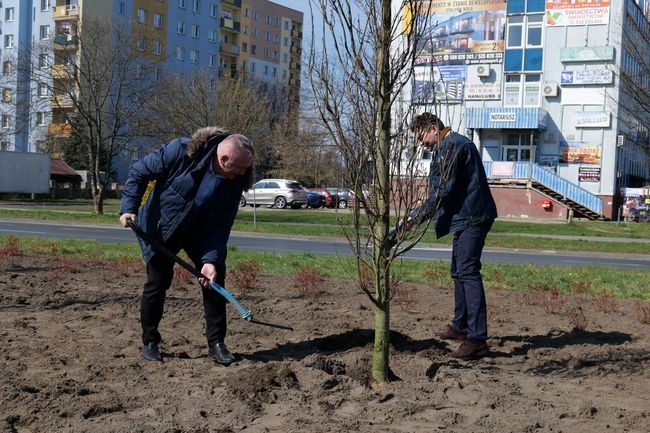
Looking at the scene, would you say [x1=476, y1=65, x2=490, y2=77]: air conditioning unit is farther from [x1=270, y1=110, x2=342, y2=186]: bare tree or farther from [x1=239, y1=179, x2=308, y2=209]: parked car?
[x1=239, y1=179, x2=308, y2=209]: parked car

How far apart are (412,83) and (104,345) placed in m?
2.91

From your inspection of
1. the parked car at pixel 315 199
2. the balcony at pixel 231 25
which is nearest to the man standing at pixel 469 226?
the parked car at pixel 315 199

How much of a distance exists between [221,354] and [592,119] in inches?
1826

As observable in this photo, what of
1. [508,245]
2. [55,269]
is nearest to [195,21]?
[508,245]

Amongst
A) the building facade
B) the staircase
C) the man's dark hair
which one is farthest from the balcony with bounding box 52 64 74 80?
the man's dark hair

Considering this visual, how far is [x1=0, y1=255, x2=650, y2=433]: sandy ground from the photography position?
13.4 ft

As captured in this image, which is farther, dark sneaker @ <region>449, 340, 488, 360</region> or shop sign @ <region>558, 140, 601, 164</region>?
shop sign @ <region>558, 140, 601, 164</region>

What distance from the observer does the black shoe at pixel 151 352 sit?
5.26m

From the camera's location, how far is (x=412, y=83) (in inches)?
178

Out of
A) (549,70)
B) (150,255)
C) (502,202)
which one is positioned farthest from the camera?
(549,70)

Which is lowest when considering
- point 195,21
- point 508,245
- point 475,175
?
point 508,245

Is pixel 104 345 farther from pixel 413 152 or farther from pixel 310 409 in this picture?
pixel 413 152

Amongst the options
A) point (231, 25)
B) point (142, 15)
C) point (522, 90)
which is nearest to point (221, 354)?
point (522, 90)

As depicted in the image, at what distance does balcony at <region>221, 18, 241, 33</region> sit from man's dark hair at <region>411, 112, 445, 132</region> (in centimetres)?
8613
